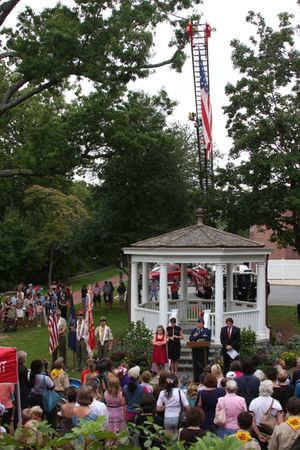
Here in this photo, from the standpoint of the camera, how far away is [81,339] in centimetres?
1884

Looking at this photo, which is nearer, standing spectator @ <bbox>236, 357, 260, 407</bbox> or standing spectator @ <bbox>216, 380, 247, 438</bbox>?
standing spectator @ <bbox>216, 380, 247, 438</bbox>

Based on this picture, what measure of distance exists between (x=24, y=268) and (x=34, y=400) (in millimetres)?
38098

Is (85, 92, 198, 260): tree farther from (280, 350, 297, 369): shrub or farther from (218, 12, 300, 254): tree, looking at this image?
(280, 350, 297, 369): shrub

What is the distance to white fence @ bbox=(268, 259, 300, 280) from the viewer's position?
5262 centimetres

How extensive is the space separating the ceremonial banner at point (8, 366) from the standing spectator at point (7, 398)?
Result: 0.09 meters

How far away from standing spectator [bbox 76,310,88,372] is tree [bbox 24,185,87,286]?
24696mm

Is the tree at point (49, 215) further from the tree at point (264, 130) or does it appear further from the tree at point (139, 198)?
the tree at point (264, 130)

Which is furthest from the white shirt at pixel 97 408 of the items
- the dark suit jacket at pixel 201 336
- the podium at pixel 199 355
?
the dark suit jacket at pixel 201 336

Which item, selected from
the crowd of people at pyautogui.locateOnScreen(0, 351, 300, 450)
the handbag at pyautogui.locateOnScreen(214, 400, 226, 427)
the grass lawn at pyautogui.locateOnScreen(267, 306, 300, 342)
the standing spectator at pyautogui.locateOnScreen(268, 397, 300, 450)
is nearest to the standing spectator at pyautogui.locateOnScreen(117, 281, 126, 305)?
the grass lawn at pyautogui.locateOnScreen(267, 306, 300, 342)

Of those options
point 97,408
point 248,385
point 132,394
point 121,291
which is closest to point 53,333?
point 132,394

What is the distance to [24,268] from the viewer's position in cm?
4872

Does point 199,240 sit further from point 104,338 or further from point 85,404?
point 85,404

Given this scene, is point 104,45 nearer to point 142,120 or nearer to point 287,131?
point 142,120

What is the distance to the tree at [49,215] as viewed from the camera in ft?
147
